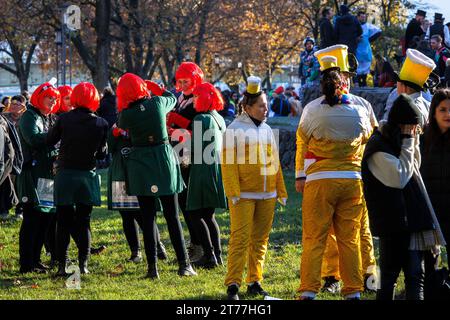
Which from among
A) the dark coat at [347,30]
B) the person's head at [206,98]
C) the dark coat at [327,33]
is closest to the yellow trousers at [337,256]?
the person's head at [206,98]

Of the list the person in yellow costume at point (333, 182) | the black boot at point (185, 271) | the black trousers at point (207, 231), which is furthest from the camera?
the black trousers at point (207, 231)

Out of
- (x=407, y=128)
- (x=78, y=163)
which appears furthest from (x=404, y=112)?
(x=78, y=163)

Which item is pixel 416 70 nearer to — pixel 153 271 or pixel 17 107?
pixel 153 271

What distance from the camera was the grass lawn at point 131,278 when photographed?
830 cm

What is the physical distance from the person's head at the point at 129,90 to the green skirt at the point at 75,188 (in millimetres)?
875

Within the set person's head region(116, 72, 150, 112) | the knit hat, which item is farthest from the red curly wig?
the knit hat

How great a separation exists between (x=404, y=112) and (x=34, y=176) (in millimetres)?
4623

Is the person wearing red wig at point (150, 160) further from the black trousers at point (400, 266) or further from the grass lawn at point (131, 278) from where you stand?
the black trousers at point (400, 266)

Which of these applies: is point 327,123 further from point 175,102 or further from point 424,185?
point 175,102

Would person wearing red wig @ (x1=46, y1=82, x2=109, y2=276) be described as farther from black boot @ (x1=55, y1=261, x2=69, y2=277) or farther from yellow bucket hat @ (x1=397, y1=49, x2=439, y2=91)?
yellow bucket hat @ (x1=397, y1=49, x2=439, y2=91)

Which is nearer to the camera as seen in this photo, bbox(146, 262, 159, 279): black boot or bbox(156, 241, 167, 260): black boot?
bbox(146, 262, 159, 279): black boot

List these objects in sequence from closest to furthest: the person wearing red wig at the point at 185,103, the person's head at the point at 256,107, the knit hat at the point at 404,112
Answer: the knit hat at the point at 404,112
the person's head at the point at 256,107
the person wearing red wig at the point at 185,103

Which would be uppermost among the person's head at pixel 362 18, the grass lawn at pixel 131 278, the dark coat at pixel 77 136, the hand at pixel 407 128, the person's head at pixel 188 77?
the person's head at pixel 362 18

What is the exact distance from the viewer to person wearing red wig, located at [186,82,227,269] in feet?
31.2
